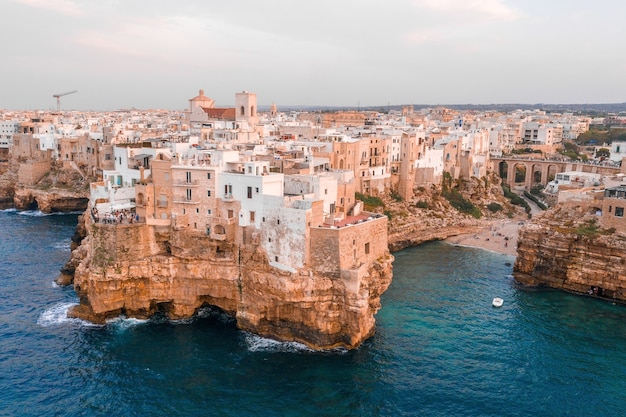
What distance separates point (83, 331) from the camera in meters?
33.5

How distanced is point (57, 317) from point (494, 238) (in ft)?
142

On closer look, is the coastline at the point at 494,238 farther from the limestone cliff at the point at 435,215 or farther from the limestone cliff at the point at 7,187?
the limestone cliff at the point at 7,187

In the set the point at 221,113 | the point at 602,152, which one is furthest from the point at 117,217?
the point at 602,152

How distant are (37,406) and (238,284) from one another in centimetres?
1240

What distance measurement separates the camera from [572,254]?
43.2 metres

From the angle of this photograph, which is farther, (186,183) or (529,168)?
(529,168)

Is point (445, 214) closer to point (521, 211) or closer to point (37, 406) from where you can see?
point (521, 211)

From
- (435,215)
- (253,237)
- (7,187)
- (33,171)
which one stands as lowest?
(435,215)

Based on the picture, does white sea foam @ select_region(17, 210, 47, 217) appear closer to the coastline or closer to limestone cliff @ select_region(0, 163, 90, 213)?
limestone cliff @ select_region(0, 163, 90, 213)

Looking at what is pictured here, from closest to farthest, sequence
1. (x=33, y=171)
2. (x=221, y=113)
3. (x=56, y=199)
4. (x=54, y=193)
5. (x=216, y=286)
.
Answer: (x=216, y=286), (x=54, y=193), (x=56, y=199), (x=33, y=171), (x=221, y=113)

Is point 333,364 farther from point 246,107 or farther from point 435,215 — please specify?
point 246,107

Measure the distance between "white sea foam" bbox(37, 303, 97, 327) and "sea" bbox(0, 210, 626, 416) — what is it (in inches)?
5.1

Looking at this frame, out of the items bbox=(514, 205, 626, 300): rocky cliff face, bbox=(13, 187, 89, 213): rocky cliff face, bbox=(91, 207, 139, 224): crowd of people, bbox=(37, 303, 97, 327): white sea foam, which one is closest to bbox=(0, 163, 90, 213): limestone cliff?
bbox=(13, 187, 89, 213): rocky cliff face

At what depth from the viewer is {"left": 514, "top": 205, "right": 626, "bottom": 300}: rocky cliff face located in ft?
135
